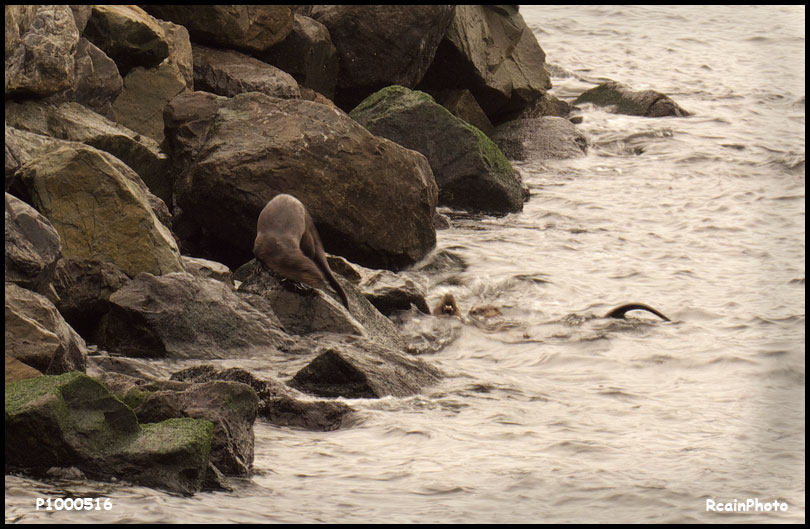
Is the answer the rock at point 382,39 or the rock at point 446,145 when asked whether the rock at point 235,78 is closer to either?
the rock at point 446,145

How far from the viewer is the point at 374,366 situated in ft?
22.4

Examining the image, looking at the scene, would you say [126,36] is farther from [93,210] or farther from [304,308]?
[304,308]

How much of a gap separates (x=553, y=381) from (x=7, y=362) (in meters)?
3.80

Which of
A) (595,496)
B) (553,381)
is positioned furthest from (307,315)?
(595,496)

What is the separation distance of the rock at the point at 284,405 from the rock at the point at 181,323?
28.2 inches

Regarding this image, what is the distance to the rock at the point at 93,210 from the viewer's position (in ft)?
25.5

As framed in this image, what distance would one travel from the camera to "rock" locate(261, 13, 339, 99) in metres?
13.4

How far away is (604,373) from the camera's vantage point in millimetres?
8039

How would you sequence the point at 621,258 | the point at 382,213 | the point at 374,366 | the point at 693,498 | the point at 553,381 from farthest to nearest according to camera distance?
the point at 621,258, the point at 382,213, the point at 553,381, the point at 374,366, the point at 693,498

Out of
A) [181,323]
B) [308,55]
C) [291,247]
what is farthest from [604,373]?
[308,55]

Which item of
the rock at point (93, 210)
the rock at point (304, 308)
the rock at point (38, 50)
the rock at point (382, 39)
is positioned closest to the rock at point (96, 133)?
the rock at point (38, 50)

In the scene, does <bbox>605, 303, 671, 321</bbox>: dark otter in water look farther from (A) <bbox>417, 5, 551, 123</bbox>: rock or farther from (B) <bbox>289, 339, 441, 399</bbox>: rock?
(A) <bbox>417, 5, 551, 123</bbox>: rock

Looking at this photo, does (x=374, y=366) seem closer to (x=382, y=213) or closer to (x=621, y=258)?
(x=382, y=213)

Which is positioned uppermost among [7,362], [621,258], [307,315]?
[7,362]
